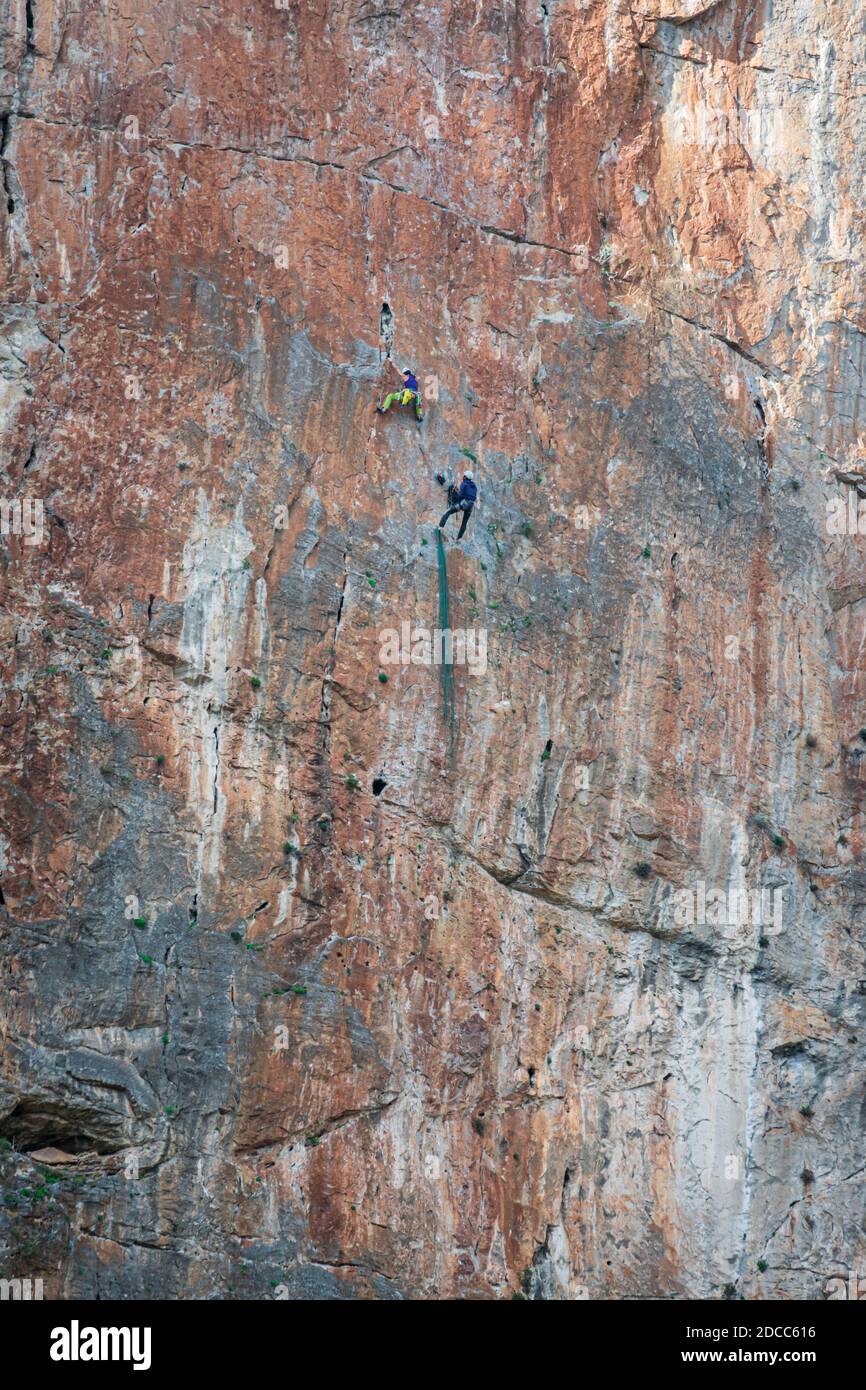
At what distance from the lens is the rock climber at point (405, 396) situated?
37719 mm

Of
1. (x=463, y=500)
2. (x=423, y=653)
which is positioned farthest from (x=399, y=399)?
(x=423, y=653)

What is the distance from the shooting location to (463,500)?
124ft

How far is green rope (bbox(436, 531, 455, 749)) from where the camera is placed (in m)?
37.6

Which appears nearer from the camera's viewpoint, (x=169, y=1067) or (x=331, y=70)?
(x=169, y=1067)

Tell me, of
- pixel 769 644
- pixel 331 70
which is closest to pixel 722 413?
pixel 769 644

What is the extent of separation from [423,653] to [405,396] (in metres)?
4.05

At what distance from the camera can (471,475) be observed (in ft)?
126

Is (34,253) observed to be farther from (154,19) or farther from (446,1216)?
(446,1216)

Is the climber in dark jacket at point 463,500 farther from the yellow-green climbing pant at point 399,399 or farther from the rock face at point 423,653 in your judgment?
the yellow-green climbing pant at point 399,399

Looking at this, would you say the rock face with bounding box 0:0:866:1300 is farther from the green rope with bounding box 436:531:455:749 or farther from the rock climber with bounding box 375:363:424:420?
the rock climber with bounding box 375:363:424:420

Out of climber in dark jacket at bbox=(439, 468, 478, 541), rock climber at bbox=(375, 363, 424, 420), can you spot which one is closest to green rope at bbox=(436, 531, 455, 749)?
climber in dark jacket at bbox=(439, 468, 478, 541)

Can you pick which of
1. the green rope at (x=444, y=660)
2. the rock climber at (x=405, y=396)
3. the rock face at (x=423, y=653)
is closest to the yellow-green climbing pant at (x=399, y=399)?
the rock climber at (x=405, y=396)

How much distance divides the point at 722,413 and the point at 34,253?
11868 millimetres

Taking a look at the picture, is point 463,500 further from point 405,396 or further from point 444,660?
point 444,660
